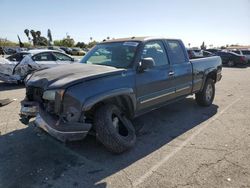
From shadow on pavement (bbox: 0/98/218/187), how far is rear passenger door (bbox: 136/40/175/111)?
26.3 inches

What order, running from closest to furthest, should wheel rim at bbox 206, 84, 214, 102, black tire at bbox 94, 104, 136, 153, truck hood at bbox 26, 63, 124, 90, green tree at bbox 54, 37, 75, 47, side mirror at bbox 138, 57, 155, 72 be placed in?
truck hood at bbox 26, 63, 124, 90
black tire at bbox 94, 104, 136, 153
side mirror at bbox 138, 57, 155, 72
wheel rim at bbox 206, 84, 214, 102
green tree at bbox 54, 37, 75, 47

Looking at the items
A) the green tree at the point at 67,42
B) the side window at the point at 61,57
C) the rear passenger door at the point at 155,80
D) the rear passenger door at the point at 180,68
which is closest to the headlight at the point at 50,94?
the rear passenger door at the point at 155,80

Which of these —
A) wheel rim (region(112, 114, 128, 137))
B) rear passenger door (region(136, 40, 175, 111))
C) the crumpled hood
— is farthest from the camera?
the crumpled hood

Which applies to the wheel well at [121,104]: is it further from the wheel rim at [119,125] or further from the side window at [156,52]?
the side window at [156,52]

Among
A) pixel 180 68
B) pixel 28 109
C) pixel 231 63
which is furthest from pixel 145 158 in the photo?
pixel 231 63

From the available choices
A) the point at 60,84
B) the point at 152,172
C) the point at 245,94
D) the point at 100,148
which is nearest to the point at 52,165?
the point at 100,148

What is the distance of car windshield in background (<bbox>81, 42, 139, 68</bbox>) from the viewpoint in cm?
471

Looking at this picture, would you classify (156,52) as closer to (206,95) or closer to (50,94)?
(50,94)

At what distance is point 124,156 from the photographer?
4102 mm

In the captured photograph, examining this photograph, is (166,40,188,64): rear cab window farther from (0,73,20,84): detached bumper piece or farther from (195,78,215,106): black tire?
(0,73,20,84): detached bumper piece

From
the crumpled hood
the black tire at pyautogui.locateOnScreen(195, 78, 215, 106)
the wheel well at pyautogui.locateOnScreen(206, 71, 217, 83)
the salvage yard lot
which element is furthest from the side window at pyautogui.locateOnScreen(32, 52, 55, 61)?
the wheel well at pyautogui.locateOnScreen(206, 71, 217, 83)

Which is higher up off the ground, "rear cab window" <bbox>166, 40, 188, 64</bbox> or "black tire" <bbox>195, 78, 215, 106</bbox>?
"rear cab window" <bbox>166, 40, 188, 64</bbox>

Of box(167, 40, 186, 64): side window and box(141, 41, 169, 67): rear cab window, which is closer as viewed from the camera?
box(141, 41, 169, 67): rear cab window

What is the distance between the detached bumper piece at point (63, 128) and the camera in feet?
11.6
